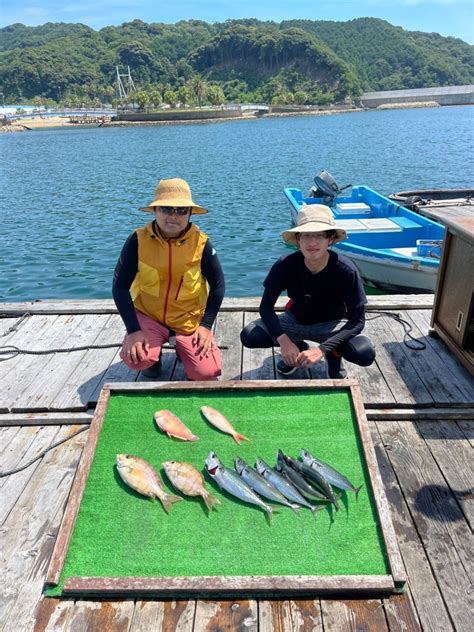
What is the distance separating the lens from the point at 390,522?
2.31 m

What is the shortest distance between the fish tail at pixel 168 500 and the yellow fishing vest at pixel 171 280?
1594mm

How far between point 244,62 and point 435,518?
19018cm

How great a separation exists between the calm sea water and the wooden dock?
6.46 metres

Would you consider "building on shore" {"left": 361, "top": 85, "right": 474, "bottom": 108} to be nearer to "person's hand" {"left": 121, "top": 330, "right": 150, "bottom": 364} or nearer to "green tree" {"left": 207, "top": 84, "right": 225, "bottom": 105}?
"green tree" {"left": 207, "top": 84, "right": 225, "bottom": 105}

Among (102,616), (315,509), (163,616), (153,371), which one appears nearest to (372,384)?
(315,509)

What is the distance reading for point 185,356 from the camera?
12.0 ft

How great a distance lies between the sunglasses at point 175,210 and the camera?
10.9 ft

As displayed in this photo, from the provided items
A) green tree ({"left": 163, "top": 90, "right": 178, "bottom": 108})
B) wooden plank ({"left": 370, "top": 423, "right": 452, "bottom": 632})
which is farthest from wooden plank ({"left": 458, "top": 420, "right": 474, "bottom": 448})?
green tree ({"left": 163, "top": 90, "right": 178, "bottom": 108})

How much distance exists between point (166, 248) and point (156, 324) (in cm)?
67

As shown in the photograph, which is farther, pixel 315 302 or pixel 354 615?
pixel 315 302

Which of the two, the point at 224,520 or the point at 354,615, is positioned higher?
the point at 224,520

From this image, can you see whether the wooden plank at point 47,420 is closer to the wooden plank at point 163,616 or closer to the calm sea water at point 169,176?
the wooden plank at point 163,616

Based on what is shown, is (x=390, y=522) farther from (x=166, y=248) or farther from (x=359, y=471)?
(x=166, y=248)

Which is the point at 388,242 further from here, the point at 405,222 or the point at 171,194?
the point at 171,194
